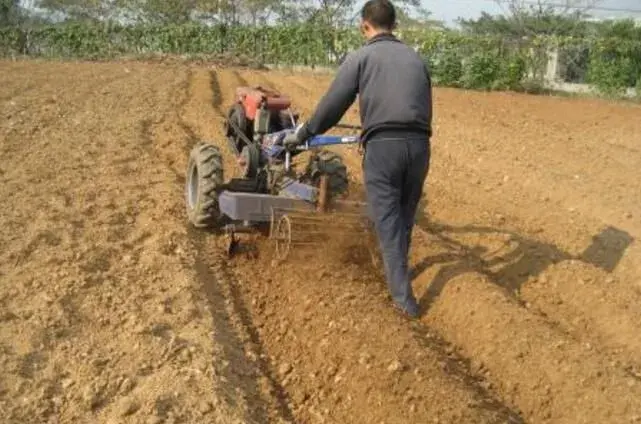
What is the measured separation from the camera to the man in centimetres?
478

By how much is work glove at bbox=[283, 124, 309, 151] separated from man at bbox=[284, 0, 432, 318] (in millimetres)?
234

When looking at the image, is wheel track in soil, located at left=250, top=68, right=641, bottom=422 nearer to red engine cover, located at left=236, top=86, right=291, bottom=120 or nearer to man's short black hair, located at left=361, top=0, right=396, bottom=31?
man's short black hair, located at left=361, top=0, right=396, bottom=31

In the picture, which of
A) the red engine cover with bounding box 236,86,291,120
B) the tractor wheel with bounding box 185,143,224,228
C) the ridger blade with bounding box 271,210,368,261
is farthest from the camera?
the red engine cover with bounding box 236,86,291,120

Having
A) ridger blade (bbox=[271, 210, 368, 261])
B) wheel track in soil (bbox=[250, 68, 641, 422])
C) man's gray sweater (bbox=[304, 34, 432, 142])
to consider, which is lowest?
wheel track in soil (bbox=[250, 68, 641, 422])

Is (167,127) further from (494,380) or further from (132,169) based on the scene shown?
(494,380)

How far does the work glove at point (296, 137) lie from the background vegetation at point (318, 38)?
55.8 ft

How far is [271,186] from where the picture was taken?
605 cm

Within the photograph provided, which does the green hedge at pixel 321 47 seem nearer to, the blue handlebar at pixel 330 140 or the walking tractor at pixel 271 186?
the walking tractor at pixel 271 186

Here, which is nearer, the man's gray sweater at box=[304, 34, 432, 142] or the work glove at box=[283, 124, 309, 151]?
the man's gray sweater at box=[304, 34, 432, 142]

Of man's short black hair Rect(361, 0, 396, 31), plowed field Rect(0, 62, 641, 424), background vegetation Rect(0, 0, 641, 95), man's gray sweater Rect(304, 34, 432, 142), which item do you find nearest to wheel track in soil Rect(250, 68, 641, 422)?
plowed field Rect(0, 62, 641, 424)

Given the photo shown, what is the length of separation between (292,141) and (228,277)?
1055 mm

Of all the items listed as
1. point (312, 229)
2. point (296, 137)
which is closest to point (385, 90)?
point (296, 137)

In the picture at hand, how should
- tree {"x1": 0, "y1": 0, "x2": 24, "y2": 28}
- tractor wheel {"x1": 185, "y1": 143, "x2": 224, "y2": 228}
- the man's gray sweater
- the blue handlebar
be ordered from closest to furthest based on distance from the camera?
the man's gray sweater < the blue handlebar < tractor wheel {"x1": 185, "y1": 143, "x2": 224, "y2": 228} < tree {"x1": 0, "y1": 0, "x2": 24, "y2": 28}

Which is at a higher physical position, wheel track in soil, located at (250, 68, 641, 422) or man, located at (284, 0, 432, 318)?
man, located at (284, 0, 432, 318)
